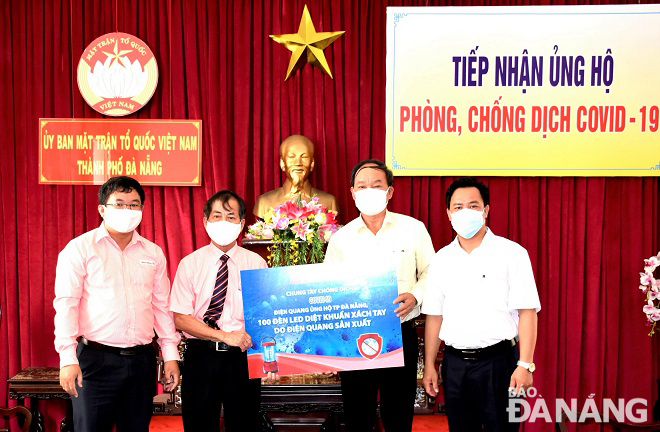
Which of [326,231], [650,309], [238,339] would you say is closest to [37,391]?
[238,339]

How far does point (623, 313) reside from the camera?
3980 millimetres

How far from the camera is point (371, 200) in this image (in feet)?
8.95

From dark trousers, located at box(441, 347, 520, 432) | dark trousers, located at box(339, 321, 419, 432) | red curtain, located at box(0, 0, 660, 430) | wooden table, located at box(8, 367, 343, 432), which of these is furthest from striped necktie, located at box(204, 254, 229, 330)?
red curtain, located at box(0, 0, 660, 430)

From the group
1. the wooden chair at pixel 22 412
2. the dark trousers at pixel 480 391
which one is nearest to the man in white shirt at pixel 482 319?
the dark trousers at pixel 480 391

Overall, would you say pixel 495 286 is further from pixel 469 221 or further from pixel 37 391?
pixel 37 391

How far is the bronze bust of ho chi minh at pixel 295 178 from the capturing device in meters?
3.75

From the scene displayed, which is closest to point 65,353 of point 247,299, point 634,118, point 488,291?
point 247,299

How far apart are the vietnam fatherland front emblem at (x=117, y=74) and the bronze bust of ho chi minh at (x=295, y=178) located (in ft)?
3.41

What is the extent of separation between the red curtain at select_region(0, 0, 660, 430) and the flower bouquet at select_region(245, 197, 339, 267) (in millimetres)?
909

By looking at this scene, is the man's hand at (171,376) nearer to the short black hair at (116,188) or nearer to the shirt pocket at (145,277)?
the shirt pocket at (145,277)

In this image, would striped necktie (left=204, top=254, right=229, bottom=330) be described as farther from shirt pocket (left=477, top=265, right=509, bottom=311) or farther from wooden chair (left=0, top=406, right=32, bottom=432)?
wooden chair (left=0, top=406, right=32, bottom=432)

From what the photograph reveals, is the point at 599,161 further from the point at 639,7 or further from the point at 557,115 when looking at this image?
the point at 639,7

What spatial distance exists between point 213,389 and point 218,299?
383mm

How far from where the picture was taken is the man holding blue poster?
2.67 metres
